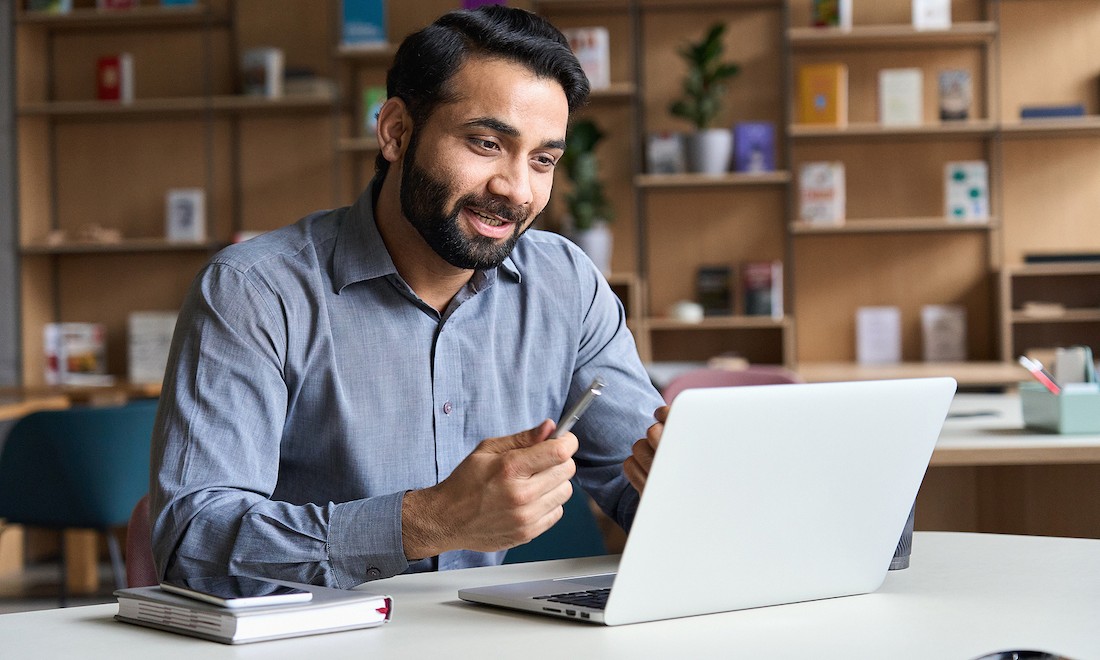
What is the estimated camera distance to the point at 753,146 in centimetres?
496

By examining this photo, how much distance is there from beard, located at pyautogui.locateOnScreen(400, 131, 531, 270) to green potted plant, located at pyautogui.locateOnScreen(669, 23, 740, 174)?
11.0ft

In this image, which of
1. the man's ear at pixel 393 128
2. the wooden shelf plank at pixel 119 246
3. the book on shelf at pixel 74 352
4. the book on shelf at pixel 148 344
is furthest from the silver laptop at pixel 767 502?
the book on shelf at pixel 74 352

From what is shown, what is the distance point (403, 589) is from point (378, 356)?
40cm

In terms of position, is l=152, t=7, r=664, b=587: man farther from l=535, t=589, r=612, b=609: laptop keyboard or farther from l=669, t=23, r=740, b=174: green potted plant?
l=669, t=23, r=740, b=174: green potted plant

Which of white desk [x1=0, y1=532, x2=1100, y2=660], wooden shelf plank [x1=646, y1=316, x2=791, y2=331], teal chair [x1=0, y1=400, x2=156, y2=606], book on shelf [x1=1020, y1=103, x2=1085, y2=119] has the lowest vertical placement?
teal chair [x1=0, y1=400, x2=156, y2=606]

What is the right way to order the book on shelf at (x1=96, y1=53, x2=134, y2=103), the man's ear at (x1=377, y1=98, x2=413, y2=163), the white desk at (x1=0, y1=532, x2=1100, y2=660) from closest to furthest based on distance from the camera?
the white desk at (x1=0, y1=532, x2=1100, y2=660)
the man's ear at (x1=377, y1=98, x2=413, y2=163)
the book on shelf at (x1=96, y1=53, x2=134, y2=103)

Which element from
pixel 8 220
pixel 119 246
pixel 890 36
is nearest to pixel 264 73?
pixel 119 246

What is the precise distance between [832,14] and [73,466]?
10.8ft

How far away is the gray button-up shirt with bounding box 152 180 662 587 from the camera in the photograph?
1269mm

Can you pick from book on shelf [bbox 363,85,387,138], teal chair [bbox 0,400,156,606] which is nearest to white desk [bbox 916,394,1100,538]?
teal chair [bbox 0,400,156,606]

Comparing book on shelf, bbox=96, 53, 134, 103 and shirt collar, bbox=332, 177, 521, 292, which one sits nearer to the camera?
shirt collar, bbox=332, 177, 521, 292

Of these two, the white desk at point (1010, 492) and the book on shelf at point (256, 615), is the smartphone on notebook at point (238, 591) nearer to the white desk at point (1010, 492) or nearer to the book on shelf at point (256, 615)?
the book on shelf at point (256, 615)

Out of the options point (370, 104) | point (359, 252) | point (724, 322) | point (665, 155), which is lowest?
point (724, 322)

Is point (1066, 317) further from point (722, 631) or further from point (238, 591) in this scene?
point (238, 591)
